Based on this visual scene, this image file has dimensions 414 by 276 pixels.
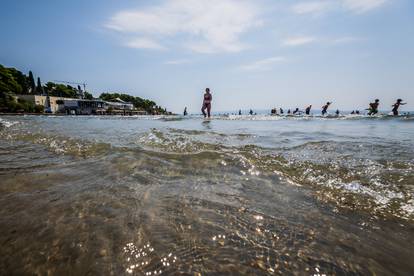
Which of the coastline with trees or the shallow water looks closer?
the shallow water

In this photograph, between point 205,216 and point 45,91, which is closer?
point 205,216

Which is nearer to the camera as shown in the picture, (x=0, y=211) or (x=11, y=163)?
(x=0, y=211)

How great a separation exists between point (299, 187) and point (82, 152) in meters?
3.81

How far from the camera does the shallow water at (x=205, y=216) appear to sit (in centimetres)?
149

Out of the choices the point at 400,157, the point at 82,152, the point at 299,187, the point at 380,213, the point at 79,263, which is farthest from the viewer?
the point at 82,152

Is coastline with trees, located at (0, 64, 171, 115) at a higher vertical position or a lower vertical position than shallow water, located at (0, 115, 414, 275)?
higher

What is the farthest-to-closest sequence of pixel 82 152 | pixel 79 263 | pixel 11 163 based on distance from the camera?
pixel 82 152
pixel 11 163
pixel 79 263

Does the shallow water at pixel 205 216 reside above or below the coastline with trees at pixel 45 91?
below

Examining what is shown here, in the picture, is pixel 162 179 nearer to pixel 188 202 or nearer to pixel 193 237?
pixel 188 202

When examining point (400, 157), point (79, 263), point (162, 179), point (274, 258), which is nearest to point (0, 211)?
point (79, 263)

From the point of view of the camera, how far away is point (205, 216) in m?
2.07

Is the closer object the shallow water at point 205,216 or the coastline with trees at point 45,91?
the shallow water at point 205,216

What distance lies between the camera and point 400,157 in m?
4.15

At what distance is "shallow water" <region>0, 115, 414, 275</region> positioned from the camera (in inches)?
58.6
